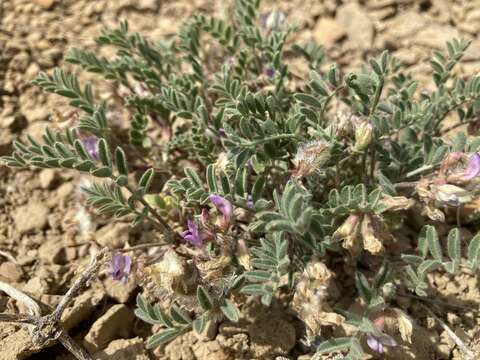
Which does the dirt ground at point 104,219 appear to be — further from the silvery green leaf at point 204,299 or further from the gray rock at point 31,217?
the silvery green leaf at point 204,299

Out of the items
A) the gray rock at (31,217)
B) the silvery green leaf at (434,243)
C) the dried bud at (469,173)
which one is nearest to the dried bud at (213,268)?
the silvery green leaf at (434,243)

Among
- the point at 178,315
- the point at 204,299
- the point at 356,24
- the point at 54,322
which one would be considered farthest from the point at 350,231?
the point at 356,24

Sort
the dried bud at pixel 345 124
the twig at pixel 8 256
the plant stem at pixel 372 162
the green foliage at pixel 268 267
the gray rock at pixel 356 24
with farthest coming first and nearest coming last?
1. the gray rock at pixel 356 24
2. the twig at pixel 8 256
3. the plant stem at pixel 372 162
4. the dried bud at pixel 345 124
5. the green foliage at pixel 268 267

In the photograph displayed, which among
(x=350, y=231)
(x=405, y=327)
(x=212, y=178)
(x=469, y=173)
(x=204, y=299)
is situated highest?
(x=212, y=178)

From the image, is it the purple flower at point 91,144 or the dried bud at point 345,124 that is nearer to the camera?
the dried bud at point 345,124

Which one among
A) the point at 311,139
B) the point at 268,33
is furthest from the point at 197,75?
the point at 311,139

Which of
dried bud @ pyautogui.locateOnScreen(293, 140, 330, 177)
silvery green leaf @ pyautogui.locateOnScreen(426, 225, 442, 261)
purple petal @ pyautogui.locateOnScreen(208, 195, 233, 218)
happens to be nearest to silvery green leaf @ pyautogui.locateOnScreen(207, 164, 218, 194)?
purple petal @ pyautogui.locateOnScreen(208, 195, 233, 218)

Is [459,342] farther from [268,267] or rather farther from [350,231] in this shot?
[268,267]
